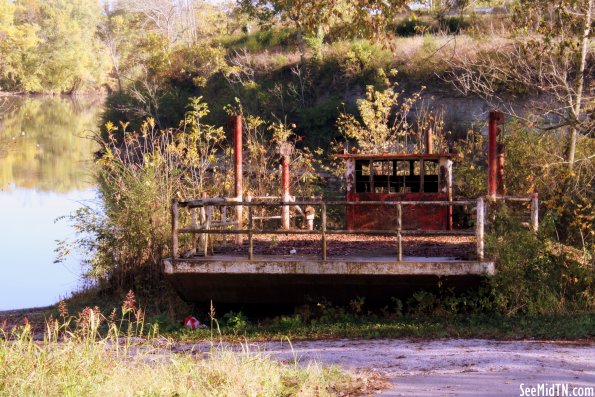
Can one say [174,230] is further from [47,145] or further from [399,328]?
[47,145]

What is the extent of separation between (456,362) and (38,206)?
116ft

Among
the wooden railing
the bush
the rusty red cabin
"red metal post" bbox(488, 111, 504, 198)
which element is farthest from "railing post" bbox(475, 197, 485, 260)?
the rusty red cabin

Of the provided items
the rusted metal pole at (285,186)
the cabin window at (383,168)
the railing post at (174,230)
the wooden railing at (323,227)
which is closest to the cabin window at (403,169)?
the cabin window at (383,168)

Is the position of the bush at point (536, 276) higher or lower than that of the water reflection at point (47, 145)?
lower

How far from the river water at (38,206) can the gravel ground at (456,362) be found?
9.86m

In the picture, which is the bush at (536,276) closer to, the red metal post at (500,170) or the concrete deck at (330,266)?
the concrete deck at (330,266)

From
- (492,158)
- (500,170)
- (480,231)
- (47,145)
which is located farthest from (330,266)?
(47,145)

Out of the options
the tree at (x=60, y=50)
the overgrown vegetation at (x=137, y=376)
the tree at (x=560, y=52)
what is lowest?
the overgrown vegetation at (x=137, y=376)

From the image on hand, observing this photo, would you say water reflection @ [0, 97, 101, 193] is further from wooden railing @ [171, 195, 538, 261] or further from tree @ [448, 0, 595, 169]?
tree @ [448, 0, 595, 169]

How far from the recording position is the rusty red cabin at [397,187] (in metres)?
17.9

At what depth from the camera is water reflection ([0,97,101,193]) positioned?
145 feet

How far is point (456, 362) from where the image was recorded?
10758 mm

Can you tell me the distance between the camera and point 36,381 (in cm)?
831

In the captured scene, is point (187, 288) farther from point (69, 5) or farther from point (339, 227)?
point (69, 5)
